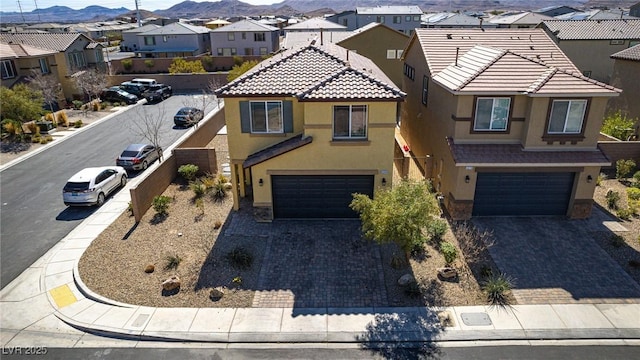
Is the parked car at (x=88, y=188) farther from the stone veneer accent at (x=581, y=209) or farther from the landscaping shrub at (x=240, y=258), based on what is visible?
the stone veneer accent at (x=581, y=209)

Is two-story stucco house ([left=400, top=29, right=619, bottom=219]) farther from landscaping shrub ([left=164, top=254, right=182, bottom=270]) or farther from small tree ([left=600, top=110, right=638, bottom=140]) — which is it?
landscaping shrub ([left=164, top=254, right=182, bottom=270])

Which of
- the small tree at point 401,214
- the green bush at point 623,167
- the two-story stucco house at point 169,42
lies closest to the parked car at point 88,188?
the small tree at point 401,214

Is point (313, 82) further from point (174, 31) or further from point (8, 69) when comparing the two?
point (174, 31)

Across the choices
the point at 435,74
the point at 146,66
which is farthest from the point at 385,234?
the point at 146,66

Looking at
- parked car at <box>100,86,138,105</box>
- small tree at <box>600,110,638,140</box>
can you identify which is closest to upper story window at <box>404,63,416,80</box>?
small tree at <box>600,110,638,140</box>

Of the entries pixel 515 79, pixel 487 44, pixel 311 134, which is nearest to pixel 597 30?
pixel 487 44
